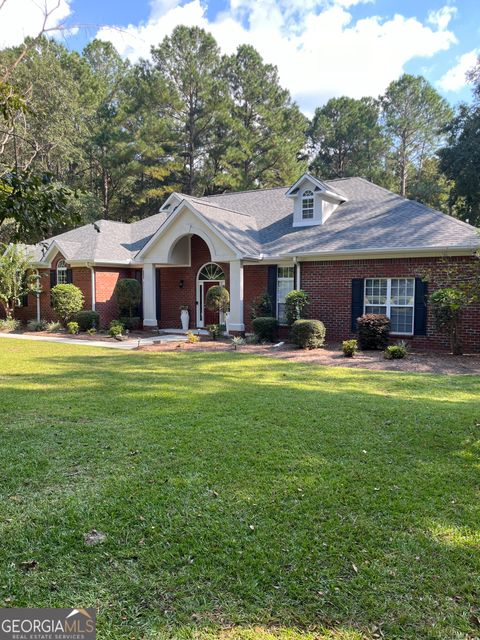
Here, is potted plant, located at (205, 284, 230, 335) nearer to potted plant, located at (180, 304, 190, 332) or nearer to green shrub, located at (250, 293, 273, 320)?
green shrub, located at (250, 293, 273, 320)

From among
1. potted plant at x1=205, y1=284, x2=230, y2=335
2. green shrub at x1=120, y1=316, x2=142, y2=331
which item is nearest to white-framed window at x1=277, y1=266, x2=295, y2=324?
potted plant at x1=205, y1=284, x2=230, y2=335

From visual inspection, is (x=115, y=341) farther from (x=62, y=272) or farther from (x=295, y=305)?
(x=295, y=305)

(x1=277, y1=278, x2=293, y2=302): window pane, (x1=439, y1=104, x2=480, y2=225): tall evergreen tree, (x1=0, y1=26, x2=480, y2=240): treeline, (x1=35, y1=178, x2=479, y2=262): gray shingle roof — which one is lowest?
(x1=277, y1=278, x2=293, y2=302): window pane

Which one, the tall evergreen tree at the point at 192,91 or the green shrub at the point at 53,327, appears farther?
the tall evergreen tree at the point at 192,91

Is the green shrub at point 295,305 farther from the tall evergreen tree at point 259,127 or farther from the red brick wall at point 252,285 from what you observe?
the tall evergreen tree at point 259,127

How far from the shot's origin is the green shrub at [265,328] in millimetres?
15469

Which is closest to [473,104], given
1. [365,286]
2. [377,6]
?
[377,6]

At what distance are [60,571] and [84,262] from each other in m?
18.1

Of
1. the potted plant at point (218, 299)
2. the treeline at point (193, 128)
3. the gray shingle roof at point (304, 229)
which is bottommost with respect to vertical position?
the potted plant at point (218, 299)

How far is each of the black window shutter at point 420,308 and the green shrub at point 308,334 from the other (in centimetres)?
293

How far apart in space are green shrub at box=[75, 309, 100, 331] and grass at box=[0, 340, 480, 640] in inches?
490

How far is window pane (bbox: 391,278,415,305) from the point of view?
46.7 feet

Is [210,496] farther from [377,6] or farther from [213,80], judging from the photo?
[213,80]
